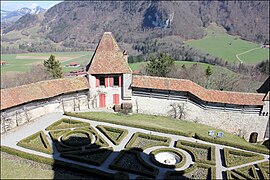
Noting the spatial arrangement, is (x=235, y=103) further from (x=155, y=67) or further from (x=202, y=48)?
(x=202, y=48)

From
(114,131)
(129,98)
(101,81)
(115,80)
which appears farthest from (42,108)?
(129,98)

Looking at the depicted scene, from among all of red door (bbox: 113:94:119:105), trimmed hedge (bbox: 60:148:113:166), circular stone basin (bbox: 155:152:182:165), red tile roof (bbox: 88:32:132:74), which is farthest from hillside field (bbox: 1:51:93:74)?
circular stone basin (bbox: 155:152:182:165)

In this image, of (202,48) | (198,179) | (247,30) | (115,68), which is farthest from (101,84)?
(247,30)

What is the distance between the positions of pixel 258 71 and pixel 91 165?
69956 mm

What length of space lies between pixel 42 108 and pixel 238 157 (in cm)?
2665

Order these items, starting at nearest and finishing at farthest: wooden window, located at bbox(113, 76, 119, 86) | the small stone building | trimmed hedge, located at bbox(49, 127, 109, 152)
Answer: trimmed hedge, located at bbox(49, 127, 109, 152), the small stone building, wooden window, located at bbox(113, 76, 119, 86)

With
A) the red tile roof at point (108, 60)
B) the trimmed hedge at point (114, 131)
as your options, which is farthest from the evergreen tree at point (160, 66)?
the trimmed hedge at point (114, 131)

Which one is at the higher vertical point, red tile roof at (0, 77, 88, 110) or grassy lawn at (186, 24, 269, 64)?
grassy lawn at (186, 24, 269, 64)

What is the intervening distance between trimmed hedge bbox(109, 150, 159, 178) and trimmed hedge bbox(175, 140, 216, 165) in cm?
522

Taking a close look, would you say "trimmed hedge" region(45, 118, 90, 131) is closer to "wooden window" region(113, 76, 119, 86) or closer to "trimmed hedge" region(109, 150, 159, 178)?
"trimmed hedge" region(109, 150, 159, 178)

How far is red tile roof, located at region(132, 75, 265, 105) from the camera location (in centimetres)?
3653

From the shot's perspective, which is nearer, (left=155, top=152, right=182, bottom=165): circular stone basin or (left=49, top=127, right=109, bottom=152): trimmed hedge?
(left=155, top=152, right=182, bottom=165): circular stone basin

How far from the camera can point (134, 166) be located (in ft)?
81.6

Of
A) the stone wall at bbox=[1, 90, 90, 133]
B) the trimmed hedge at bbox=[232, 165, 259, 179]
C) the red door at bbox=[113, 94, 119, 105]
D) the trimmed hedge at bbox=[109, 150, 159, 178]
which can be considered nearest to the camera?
the trimmed hedge at bbox=[109, 150, 159, 178]
